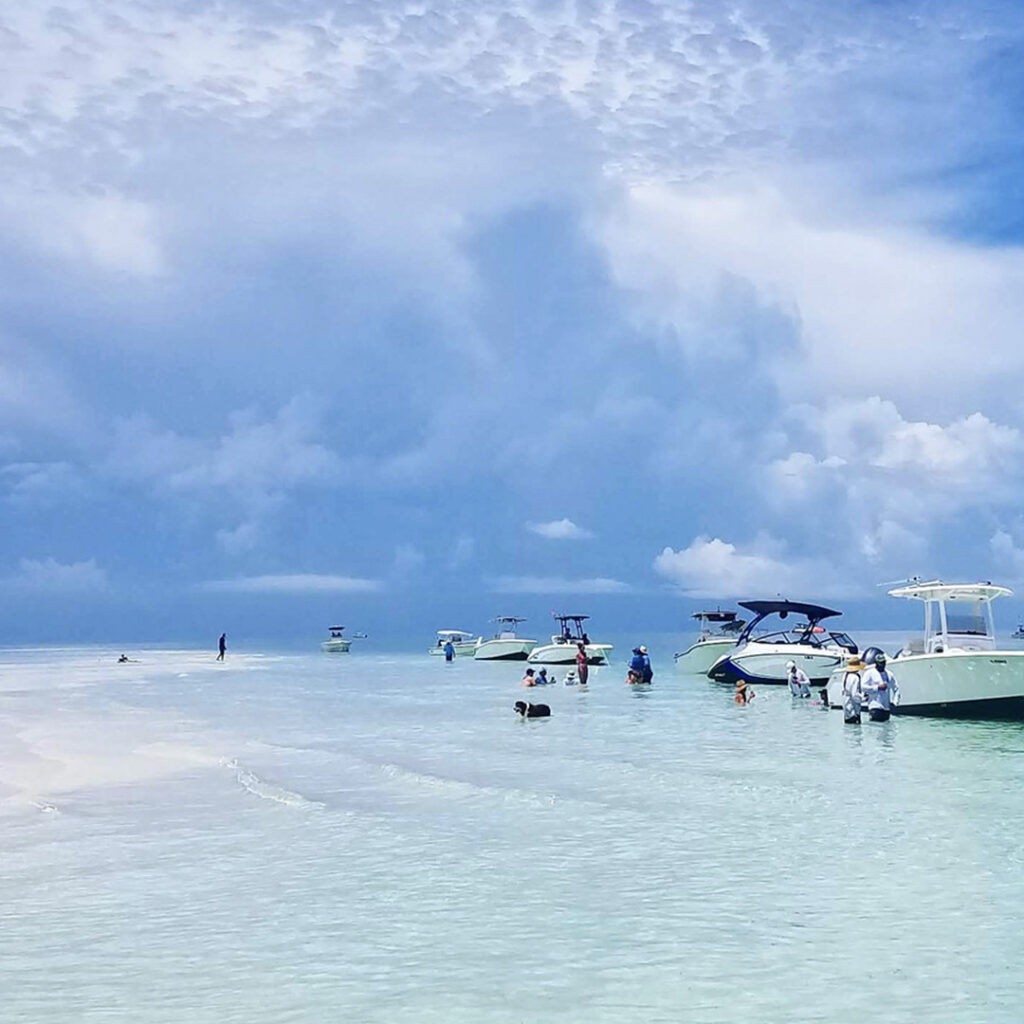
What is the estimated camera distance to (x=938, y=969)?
32.2 ft

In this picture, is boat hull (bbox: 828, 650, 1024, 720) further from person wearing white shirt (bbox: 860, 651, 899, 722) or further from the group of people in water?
person wearing white shirt (bbox: 860, 651, 899, 722)

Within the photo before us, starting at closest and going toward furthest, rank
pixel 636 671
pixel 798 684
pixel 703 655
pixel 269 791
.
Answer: pixel 269 791
pixel 798 684
pixel 636 671
pixel 703 655

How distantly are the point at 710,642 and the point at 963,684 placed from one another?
93.9ft

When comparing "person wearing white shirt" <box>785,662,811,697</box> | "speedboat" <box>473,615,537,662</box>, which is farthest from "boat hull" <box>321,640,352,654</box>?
"person wearing white shirt" <box>785,662,811,697</box>

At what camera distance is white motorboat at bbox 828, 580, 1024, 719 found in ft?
101

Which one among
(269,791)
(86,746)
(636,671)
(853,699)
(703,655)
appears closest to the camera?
(269,791)

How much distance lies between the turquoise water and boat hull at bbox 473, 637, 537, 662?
5870 cm

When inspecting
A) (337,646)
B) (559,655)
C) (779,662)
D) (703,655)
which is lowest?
(779,662)

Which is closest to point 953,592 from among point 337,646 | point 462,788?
point 462,788

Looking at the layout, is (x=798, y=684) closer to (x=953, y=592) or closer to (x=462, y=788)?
(x=953, y=592)

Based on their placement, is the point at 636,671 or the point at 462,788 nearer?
the point at 462,788

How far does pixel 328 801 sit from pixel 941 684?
19430 mm

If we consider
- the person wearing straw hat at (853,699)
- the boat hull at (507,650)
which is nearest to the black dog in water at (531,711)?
the person wearing straw hat at (853,699)

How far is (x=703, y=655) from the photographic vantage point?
60.6 m
